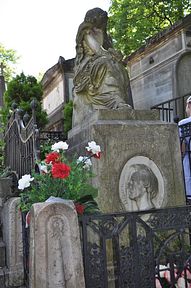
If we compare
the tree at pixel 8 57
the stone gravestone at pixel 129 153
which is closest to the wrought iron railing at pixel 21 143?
the stone gravestone at pixel 129 153

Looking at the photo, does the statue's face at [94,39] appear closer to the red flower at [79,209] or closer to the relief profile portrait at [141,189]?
the relief profile portrait at [141,189]

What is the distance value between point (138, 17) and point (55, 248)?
16.5m

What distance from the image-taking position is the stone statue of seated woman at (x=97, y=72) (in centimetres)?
488

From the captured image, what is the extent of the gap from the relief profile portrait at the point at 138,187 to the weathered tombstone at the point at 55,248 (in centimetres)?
140

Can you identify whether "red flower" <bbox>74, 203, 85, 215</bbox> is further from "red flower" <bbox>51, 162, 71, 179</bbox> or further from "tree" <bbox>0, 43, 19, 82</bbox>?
"tree" <bbox>0, 43, 19, 82</bbox>

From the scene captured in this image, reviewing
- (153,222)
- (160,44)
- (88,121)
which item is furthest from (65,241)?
(160,44)

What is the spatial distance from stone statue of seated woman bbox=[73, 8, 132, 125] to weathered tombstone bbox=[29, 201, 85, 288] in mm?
2315

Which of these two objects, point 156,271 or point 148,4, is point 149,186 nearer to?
point 156,271

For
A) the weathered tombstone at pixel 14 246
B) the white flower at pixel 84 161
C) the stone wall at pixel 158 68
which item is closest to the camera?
the white flower at pixel 84 161

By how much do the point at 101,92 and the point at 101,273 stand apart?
9.29 ft

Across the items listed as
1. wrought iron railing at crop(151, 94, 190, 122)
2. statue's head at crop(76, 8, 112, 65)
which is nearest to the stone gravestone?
statue's head at crop(76, 8, 112, 65)

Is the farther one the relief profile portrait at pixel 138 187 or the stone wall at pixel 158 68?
the stone wall at pixel 158 68

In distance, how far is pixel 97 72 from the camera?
16.1ft

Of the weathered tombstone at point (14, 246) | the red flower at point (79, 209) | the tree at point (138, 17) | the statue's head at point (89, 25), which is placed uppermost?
the tree at point (138, 17)
